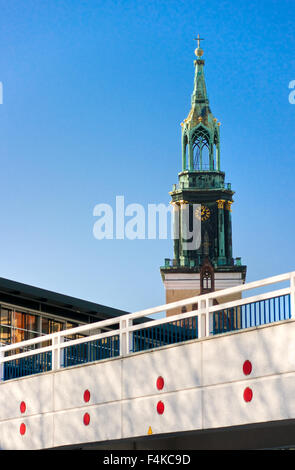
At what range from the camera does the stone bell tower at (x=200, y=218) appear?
488 feet

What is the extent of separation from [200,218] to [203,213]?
939 millimetres

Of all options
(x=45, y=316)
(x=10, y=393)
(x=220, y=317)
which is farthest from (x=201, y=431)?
(x=45, y=316)

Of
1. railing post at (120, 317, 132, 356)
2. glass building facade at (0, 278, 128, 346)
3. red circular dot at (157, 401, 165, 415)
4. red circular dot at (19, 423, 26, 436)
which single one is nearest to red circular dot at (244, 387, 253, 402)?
red circular dot at (157, 401, 165, 415)

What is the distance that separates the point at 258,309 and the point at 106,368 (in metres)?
5.49

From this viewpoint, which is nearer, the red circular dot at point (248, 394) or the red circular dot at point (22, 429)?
the red circular dot at point (248, 394)

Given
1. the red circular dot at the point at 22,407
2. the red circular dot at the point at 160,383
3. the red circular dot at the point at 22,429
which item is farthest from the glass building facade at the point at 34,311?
the red circular dot at the point at 160,383

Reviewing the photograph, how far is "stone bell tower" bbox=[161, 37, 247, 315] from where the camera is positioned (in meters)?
149

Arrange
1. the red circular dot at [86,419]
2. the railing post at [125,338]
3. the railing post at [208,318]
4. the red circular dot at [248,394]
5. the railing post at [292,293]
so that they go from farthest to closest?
the red circular dot at [86,419], the railing post at [125,338], the railing post at [208,318], the red circular dot at [248,394], the railing post at [292,293]

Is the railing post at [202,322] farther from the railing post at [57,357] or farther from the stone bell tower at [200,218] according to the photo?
the stone bell tower at [200,218]

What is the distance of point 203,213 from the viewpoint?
15612 centimetres

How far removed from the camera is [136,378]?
86.5 feet
